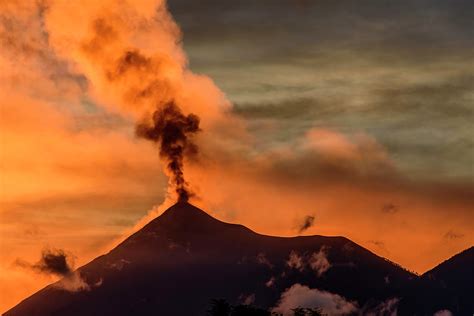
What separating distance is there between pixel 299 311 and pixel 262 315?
5.38 m

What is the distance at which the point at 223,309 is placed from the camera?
155m

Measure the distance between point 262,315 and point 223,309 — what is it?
195 inches

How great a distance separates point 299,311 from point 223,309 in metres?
9.97

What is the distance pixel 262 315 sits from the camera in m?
154

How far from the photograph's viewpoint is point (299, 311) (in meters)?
152
